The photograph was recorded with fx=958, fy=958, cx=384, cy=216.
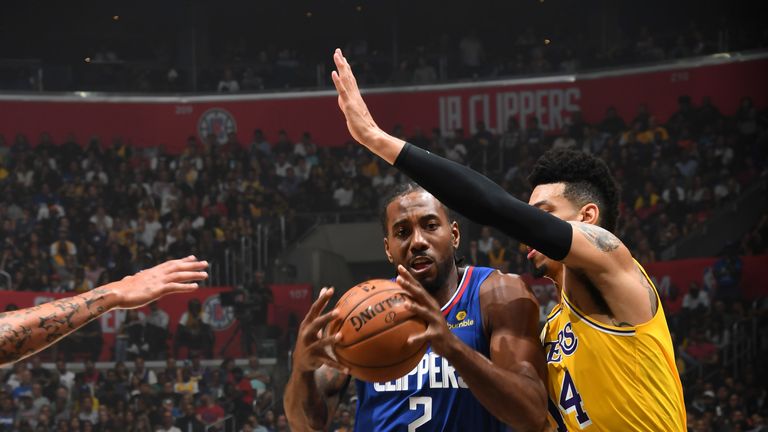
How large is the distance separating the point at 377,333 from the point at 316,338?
24cm

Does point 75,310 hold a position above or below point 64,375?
above

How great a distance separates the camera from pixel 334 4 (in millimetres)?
22734

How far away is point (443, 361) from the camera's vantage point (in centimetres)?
398

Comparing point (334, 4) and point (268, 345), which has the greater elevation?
point (334, 4)

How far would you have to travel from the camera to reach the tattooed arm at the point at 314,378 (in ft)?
11.5

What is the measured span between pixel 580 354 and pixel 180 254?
13851 millimetres

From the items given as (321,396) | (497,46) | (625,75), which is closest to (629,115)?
(625,75)

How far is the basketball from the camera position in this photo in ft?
11.3

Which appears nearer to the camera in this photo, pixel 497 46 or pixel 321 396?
pixel 321 396

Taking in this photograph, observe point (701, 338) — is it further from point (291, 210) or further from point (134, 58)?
point (134, 58)

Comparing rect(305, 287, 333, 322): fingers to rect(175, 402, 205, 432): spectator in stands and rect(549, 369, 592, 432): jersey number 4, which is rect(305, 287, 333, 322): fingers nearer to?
rect(549, 369, 592, 432): jersey number 4

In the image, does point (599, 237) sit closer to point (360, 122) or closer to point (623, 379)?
point (623, 379)

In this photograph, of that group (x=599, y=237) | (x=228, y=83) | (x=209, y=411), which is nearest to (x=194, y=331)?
(x=209, y=411)

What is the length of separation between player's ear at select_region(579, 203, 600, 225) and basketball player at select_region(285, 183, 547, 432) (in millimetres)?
438
